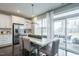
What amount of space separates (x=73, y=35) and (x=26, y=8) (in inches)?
45.3

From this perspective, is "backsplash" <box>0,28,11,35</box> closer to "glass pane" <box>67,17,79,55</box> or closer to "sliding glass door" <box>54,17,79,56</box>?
"sliding glass door" <box>54,17,79,56</box>

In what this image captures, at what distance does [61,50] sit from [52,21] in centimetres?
65

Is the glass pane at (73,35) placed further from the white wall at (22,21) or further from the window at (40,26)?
the white wall at (22,21)

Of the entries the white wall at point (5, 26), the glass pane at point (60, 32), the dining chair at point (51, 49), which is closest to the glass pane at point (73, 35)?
the glass pane at point (60, 32)

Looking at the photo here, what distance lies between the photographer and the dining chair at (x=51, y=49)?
182 cm

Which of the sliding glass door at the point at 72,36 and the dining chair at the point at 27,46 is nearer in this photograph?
the sliding glass door at the point at 72,36

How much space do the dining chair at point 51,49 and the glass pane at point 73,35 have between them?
0.87ft

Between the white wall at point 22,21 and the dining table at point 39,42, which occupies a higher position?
the white wall at point 22,21

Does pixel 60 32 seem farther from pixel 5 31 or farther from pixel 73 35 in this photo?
pixel 5 31

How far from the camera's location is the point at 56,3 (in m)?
1.71

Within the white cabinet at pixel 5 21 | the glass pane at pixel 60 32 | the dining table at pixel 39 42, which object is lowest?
the dining table at pixel 39 42

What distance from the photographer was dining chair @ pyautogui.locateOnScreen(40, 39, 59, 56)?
5.96 ft

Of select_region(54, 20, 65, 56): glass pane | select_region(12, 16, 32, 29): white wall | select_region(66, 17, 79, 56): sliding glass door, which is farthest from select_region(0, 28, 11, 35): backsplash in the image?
select_region(66, 17, 79, 56): sliding glass door

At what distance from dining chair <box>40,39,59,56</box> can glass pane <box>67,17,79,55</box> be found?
0.27 m
